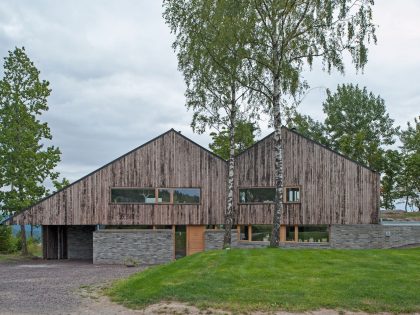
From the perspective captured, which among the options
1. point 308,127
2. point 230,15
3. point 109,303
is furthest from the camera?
point 308,127

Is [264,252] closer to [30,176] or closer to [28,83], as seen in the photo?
[30,176]

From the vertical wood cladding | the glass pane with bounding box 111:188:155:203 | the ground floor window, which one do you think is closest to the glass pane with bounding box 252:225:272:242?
the ground floor window

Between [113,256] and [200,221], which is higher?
[200,221]

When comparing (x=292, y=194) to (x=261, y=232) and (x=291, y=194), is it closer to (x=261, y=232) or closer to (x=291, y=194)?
(x=291, y=194)

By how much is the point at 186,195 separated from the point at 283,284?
14164 mm

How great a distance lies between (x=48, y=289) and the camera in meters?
14.8

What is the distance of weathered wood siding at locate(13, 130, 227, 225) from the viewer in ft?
85.3

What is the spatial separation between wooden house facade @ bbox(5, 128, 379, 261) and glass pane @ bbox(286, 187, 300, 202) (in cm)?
3

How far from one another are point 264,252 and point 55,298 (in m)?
8.43

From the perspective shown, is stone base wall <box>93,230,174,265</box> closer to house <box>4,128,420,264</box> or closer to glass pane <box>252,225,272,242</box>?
house <box>4,128,420,264</box>

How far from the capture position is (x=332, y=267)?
1518 centimetres

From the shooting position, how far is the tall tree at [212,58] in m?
21.2

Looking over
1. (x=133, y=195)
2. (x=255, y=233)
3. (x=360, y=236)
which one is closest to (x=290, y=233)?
(x=255, y=233)

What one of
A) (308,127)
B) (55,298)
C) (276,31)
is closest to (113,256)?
(55,298)
